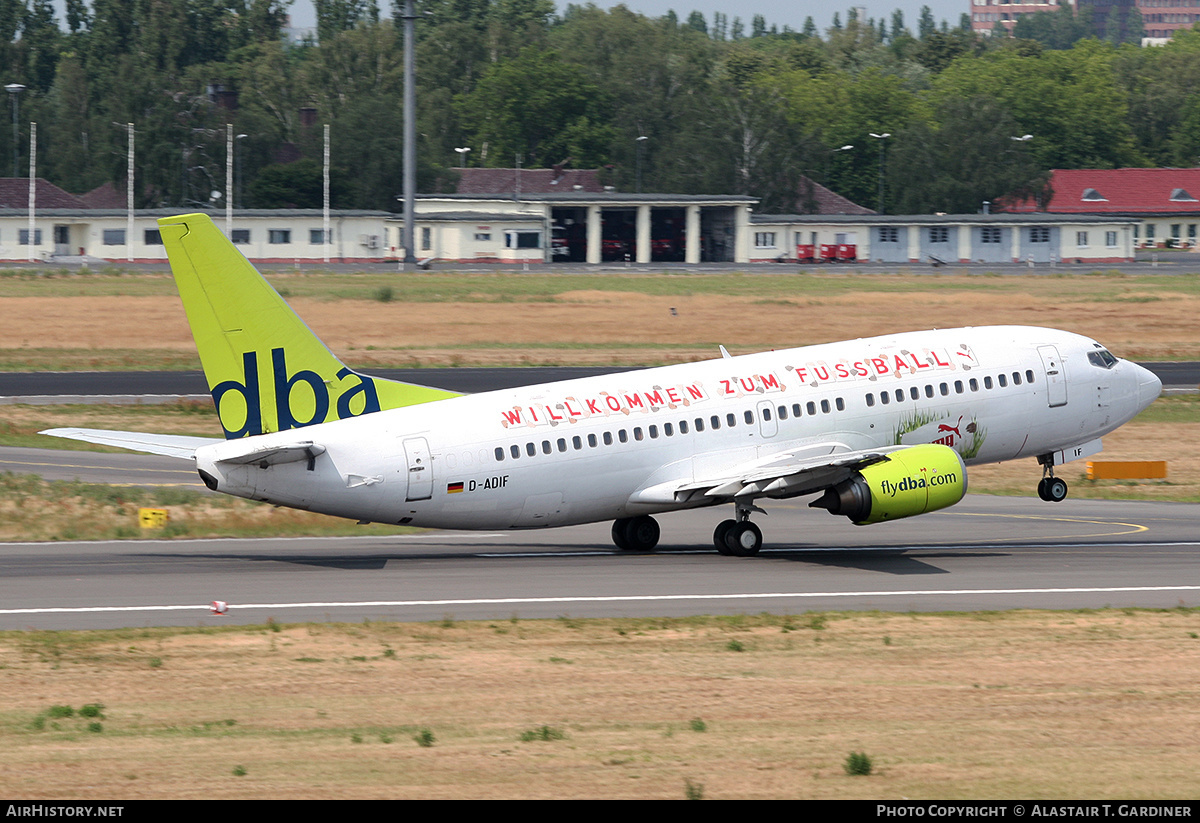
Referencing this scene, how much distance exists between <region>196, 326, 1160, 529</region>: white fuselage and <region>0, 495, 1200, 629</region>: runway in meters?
1.72

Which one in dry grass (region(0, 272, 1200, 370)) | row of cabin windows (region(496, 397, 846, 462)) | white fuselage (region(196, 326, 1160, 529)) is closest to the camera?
white fuselage (region(196, 326, 1160, 529))

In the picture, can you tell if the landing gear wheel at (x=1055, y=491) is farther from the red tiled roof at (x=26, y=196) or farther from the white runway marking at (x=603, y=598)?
the red tiled roof at (x=26, y=196)

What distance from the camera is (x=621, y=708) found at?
22.3 metres

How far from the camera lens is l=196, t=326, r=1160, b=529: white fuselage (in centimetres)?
3403

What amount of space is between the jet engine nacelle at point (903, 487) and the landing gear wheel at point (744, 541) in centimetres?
273

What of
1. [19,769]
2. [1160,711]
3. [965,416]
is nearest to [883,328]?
[965,416]

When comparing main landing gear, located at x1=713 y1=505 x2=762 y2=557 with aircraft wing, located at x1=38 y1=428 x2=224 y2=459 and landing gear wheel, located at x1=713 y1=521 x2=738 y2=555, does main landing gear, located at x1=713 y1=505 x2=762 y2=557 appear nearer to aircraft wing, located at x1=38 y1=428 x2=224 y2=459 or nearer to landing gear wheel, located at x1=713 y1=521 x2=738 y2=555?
landing gear wheel, located at x1=713 y1=521 x2=738 y2=555

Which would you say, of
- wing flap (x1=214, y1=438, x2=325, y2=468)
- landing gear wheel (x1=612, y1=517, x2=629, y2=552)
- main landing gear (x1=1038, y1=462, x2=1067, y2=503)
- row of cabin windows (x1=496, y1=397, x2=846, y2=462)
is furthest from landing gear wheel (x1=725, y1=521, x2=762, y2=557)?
wing flap (x1=214, y1=438, x2=325, y2=468)

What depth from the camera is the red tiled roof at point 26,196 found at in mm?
184250

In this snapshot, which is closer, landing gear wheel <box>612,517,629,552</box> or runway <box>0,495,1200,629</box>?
runway <box>0,495,1200,629</box>

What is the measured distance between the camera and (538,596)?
106ft

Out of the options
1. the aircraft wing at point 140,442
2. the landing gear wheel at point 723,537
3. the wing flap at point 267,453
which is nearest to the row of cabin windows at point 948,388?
the landing gear wheel at point 723,537

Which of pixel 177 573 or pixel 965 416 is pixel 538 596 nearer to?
pixel 177 573
